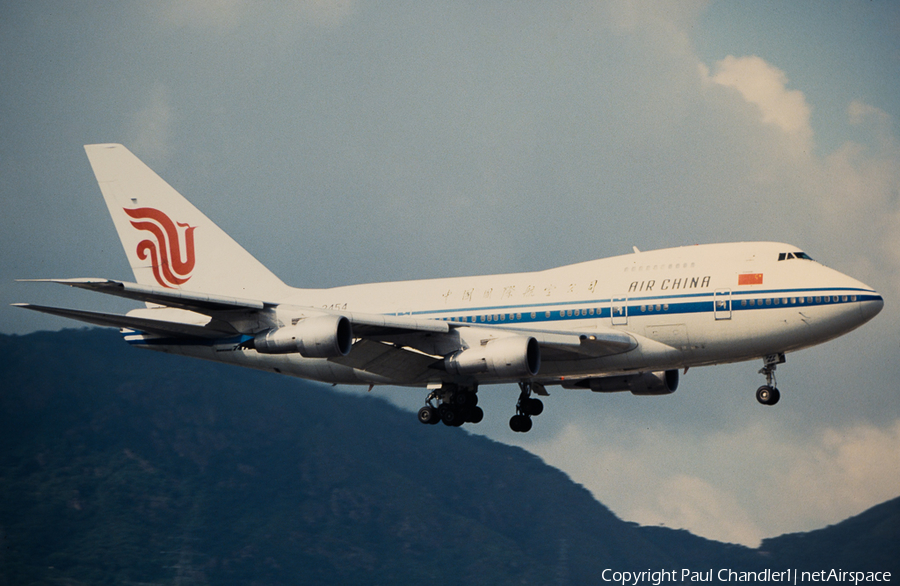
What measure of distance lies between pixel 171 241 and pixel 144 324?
8261 millimetres

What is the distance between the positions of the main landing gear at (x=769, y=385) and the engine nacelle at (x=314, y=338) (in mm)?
15425

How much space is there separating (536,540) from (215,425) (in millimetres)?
43194

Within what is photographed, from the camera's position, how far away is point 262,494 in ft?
387

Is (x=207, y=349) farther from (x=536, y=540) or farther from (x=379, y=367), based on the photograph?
(x=536, y=540)

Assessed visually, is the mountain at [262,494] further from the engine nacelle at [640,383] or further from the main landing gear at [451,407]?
the main landing gear at [451,407]

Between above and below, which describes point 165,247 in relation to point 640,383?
above

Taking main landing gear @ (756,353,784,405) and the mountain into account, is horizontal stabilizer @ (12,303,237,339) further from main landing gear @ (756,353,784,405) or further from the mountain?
the mountain

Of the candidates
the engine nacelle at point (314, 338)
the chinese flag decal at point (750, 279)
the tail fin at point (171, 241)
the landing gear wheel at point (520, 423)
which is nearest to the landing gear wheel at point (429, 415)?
the landing gear wheel at point (520, 423)

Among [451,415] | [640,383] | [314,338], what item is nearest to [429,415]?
[451,415]

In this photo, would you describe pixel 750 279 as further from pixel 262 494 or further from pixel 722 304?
pixel 262 494

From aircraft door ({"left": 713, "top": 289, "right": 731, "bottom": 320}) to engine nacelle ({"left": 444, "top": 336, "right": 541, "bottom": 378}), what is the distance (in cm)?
660

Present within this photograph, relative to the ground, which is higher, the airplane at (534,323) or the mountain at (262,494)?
the mountain at (262,494)

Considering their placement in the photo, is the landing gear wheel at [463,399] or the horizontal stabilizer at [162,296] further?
the landing gear wheel at [463,399]

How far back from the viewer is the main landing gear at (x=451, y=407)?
41000 mm
